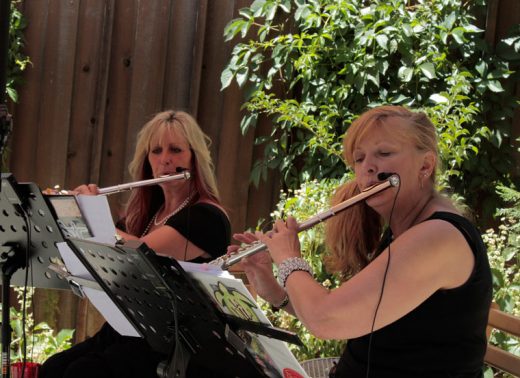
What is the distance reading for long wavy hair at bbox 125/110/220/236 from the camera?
10.5 ft

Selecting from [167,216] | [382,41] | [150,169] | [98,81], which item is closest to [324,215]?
[167,216]

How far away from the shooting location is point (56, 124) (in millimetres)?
3807

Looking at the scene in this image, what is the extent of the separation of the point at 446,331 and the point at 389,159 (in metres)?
0.48

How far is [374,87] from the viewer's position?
3816 millimetres

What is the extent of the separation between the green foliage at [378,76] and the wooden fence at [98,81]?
0.17 metres

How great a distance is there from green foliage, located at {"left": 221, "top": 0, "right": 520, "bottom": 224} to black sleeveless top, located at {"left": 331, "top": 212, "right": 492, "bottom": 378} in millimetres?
1574

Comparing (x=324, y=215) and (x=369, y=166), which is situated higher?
(x=369, y=166)

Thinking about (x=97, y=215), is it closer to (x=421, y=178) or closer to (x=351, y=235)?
(x=351, y=235)

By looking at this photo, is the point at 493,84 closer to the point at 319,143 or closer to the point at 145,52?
the point at 319,143

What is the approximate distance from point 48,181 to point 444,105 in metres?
1.89

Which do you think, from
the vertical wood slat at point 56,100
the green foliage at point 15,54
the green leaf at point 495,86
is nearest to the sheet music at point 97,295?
the vertical wood slat at point 56,100

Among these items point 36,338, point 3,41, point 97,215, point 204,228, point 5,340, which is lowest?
point 36,338

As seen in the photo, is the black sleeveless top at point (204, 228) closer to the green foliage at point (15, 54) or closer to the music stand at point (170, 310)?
the music stand at point (170, 310)

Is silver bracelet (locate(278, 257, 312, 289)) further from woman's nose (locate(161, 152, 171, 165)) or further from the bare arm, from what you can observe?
woman's nose (locate(161, 152, 171, 165))
